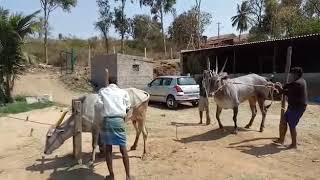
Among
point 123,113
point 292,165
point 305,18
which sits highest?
point 305,18

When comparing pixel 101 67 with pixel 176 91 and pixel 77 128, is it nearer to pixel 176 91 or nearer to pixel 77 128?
pixel 176 91

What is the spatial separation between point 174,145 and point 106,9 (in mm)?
37237

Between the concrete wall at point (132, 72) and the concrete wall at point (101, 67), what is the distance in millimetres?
400

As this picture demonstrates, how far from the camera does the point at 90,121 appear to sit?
9.62m

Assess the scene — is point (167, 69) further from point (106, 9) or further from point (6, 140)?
point (6, 140)

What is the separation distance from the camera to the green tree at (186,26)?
Answer: 49.1 m

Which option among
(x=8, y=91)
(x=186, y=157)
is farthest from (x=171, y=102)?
(x=186, y=157)

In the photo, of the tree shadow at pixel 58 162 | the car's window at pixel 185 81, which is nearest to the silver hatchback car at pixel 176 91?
the car's window at pixel 185 81

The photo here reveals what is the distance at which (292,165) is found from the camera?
9852 mm

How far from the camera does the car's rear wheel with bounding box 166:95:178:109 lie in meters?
21.5

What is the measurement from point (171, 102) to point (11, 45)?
7.95 meters

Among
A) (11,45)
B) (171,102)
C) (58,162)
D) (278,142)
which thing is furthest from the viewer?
(171,102)

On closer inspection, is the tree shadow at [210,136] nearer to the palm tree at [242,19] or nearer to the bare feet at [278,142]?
the bare feet at [278,142]

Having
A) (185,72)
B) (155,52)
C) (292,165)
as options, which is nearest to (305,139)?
(292,165)
